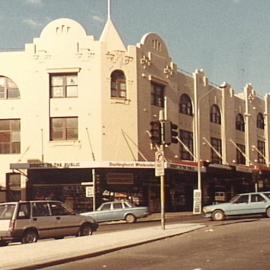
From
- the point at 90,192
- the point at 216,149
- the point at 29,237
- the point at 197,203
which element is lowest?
the point at 29,237

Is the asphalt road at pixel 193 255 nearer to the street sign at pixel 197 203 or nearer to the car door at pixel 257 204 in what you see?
the car door at pixel 257 204

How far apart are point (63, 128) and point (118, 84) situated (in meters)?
4.68

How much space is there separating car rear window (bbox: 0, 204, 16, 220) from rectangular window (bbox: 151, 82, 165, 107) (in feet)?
86.4

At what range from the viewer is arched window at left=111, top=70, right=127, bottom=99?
147 feet

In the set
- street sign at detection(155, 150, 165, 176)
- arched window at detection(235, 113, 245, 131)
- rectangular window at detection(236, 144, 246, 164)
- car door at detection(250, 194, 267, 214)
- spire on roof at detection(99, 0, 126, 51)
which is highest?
spire on roof at detection(99, 0, 126, 51)

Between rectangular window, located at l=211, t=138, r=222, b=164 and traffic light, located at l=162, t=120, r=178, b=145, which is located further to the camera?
rectangular window, located at l=211, t=138, r=222, b=164

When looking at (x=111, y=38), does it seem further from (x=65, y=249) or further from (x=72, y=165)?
(x=65, y=249)

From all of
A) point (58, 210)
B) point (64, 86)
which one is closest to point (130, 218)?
point (64, 86)

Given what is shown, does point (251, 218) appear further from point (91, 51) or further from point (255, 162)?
point (255, 162)

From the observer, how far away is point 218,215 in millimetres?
34031

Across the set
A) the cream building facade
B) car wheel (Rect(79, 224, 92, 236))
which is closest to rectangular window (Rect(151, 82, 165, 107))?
the cream building facade

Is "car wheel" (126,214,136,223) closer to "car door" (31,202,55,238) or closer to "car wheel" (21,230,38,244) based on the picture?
"car door" (31,202,55,238)

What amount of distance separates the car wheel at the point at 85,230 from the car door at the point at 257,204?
12892 millimetres

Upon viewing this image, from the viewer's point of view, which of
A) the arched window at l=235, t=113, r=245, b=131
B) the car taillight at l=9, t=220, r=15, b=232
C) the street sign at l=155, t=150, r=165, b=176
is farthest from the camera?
the arched window at l=235, t=113, r=245, b=131
